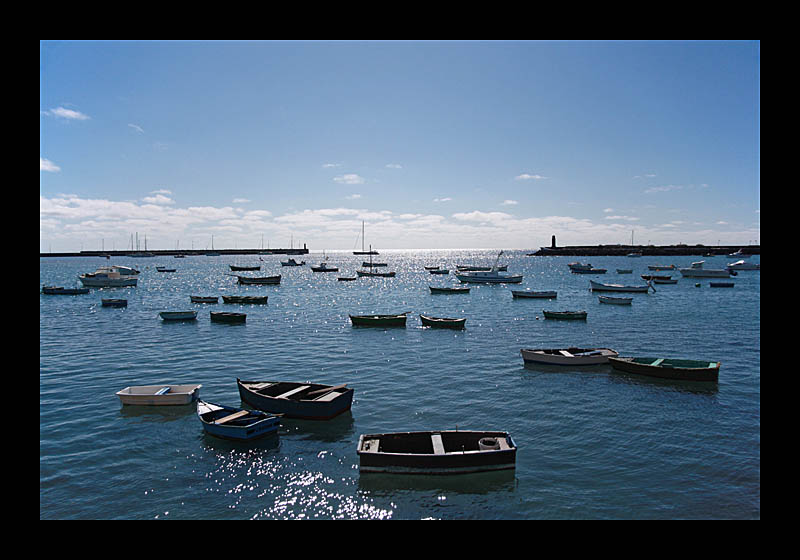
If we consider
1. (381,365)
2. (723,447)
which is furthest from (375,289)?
(723,447)

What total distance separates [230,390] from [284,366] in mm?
6948

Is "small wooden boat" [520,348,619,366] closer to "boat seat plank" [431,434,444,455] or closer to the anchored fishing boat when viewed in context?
"boat seat plank" [431,434,444,455]

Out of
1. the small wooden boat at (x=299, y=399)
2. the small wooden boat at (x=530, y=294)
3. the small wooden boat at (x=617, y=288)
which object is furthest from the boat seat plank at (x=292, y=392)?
the small wooden boat at (x=617, y=288)

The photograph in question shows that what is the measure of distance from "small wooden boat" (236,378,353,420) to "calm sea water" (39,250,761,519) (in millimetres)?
665

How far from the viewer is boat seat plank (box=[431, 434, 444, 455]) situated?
63.4 ft

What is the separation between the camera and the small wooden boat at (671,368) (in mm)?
32250

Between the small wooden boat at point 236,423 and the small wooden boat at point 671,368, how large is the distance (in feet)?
82.8

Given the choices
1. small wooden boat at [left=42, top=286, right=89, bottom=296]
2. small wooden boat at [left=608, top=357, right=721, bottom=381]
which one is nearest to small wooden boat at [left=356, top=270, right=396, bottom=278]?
small wooden boat at [left=42, top=286, right=89, bottom=296]

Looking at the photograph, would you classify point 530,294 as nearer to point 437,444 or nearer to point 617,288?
point 617,288

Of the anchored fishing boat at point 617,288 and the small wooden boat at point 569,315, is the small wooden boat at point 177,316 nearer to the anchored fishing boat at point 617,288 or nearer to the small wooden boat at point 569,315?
the small wooden boat at point 569,315
